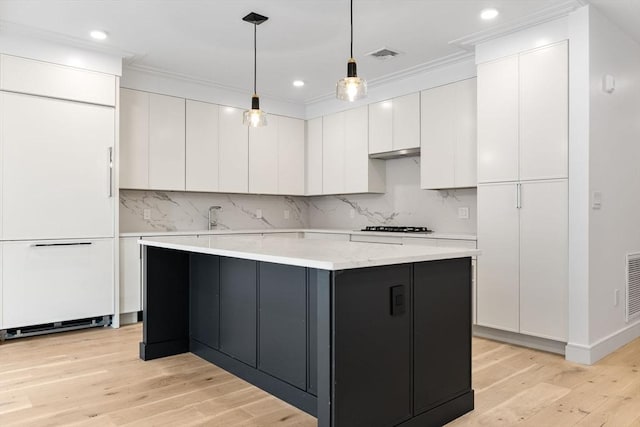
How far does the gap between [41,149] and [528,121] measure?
155 inches

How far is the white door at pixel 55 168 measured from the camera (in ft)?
12.1

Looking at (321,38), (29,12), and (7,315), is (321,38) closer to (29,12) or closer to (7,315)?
(29,12)

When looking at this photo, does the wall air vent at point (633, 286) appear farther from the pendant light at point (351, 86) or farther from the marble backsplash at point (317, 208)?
the pendant light at point (351, 86)

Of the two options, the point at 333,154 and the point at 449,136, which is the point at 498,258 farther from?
the point at 333,154

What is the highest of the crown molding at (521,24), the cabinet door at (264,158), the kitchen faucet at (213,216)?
the crown molding at (521,24)

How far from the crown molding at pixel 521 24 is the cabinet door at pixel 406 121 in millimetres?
842


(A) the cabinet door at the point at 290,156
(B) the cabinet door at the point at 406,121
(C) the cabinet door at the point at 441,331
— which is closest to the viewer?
(C) the cabinet door at the point at 441,331

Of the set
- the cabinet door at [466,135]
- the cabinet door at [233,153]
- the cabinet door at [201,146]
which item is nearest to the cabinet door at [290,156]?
the cabinet door at [233,153]

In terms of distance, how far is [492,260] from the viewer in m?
3.70

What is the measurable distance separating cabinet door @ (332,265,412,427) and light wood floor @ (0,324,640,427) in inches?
17.4

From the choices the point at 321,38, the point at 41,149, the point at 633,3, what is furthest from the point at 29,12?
the point at 633,3

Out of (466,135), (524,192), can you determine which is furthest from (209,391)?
(466,135)

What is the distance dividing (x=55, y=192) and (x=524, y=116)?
12.7 ft

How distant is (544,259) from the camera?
11.1ft
